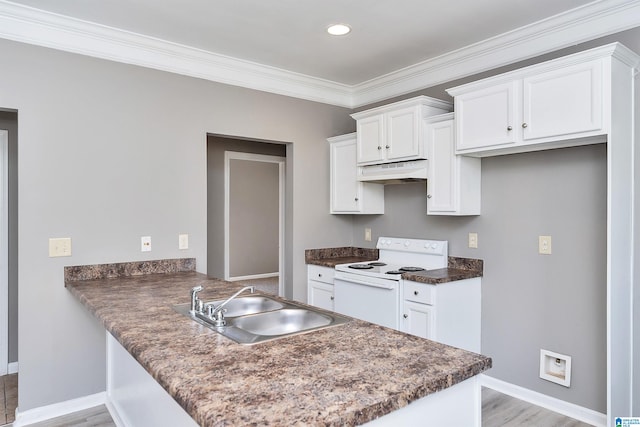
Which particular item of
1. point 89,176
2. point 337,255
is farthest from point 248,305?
point 337,255

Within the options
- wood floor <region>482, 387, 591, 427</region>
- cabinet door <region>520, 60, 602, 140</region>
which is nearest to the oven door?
wood floor <region>482, 387, 591, 427</region>

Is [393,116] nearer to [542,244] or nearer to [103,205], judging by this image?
[542,244]

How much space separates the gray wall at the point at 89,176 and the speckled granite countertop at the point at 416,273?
1.14 meters

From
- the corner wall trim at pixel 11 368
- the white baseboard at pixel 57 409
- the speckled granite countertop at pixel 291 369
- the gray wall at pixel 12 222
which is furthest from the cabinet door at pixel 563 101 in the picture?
the corner wall trim at pixel 11 368

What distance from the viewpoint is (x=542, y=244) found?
9.25 feet

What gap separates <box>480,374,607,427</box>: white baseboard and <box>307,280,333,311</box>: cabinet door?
4.59 feet

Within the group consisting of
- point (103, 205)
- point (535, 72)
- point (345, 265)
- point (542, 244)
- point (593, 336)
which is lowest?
point (593, 336)

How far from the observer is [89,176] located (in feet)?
9.15

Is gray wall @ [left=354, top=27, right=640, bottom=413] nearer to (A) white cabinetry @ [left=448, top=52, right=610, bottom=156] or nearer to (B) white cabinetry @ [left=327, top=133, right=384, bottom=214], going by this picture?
(A) white cabinetry @ [left=448, top=52, right=610, bottom=156]

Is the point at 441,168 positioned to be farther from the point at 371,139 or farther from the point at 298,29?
the point at 298,29

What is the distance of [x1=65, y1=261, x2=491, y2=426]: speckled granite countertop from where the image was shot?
3.17 feet

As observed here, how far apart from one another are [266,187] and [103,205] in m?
4.91

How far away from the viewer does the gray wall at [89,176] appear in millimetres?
2600

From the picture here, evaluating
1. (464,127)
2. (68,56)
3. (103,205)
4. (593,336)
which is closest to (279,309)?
(103,205)
